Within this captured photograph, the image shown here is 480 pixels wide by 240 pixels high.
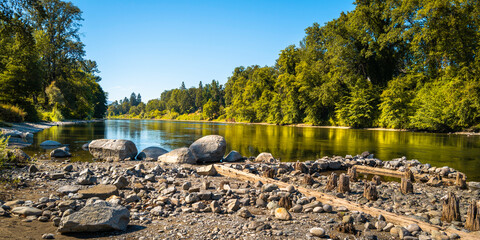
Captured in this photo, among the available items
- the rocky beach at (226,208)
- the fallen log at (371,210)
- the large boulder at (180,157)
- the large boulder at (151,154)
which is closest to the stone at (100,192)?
the rocky beach at (226,208)

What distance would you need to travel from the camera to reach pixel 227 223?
5.05m

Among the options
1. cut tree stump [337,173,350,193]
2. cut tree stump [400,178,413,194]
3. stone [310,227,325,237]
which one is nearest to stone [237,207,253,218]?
stone [310,227,325,237]

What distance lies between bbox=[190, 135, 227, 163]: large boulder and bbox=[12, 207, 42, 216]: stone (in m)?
8.22

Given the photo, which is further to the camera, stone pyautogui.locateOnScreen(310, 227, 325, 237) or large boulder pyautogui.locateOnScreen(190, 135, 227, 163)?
large boulder pyautogui.locateOnScreen(190, 135, 227, 163)

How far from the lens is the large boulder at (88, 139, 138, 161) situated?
13.4 metres

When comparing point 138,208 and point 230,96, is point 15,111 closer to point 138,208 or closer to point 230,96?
point 138,208

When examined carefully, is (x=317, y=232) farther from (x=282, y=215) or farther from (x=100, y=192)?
(x=100, y=192)

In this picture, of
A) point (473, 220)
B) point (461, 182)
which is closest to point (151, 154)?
point (473, 220)

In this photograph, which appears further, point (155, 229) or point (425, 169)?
point (425, 169)

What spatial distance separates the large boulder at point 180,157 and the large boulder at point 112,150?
7.08ft

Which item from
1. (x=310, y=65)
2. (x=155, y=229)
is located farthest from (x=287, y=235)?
(x=310, y=65)

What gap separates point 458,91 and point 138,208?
4041cm

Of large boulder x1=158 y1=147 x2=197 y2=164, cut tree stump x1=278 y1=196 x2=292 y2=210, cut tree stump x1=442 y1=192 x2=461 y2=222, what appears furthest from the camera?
large boulder x1=158 y1=147 x2=197 y2=164

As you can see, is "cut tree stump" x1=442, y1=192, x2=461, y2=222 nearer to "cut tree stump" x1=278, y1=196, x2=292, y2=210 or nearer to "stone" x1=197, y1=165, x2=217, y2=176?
"cut tree stump" x1=278, y1=196, x2=292, y2=210
